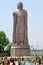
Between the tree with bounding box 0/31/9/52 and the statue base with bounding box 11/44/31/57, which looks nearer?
the statue base with bounding box 11/44/31/57

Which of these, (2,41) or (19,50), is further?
(2,41)

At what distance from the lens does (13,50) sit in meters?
39.4

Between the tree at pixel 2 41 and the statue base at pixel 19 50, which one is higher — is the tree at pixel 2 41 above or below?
below

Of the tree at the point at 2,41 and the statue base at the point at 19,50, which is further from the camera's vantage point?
the tree at the point at 2,41

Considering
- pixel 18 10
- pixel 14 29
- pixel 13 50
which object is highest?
pixel 18 10

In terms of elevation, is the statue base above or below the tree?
above

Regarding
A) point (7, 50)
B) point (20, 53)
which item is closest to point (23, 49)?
point (20, 53)

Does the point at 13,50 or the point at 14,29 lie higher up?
the point at 14,29

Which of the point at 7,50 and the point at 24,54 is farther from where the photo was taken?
the point at 7,50

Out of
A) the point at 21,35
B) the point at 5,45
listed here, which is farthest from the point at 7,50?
the point at 21,35

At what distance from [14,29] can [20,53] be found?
11.2 feet

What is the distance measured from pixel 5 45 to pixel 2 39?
1.66 meters

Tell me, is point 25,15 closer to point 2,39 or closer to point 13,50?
point 13,50

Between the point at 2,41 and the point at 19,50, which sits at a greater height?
the point at 19,50
